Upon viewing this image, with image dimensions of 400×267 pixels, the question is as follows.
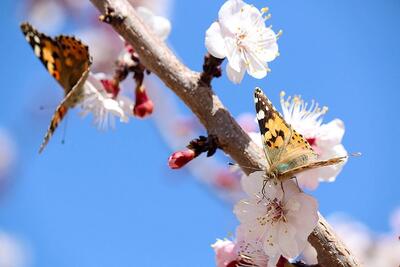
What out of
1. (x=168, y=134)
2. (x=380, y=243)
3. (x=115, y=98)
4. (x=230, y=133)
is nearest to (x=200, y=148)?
(x=230, y=133)

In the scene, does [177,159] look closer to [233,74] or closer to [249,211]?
[249,211]

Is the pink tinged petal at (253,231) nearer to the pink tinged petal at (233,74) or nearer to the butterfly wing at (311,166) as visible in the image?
the butterfly wing at (311,166)

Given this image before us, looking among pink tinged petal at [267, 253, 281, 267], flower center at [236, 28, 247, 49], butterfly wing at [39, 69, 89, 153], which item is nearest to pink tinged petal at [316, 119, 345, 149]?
flower center at [236, 28, 247, 49]

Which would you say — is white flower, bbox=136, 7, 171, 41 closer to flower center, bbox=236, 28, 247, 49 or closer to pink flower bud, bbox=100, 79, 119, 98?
pink flower bud, bbox=100, 79, 119, 98

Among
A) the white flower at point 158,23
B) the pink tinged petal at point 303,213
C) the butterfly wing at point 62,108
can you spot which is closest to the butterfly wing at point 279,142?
the pink tinged petal at point 303,213

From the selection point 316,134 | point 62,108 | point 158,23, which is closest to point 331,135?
point 316,134

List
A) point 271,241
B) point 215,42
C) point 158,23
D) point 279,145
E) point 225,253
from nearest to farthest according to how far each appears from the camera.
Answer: point 279,145 → point 271,241 → point 215,42 → point 225,253 → point 158,23
